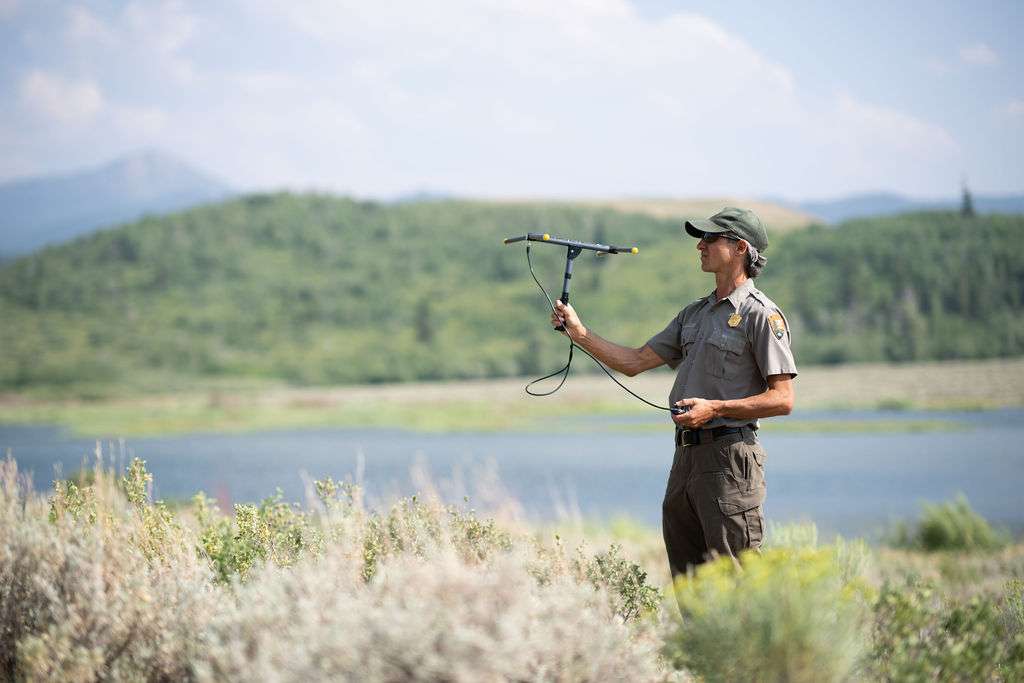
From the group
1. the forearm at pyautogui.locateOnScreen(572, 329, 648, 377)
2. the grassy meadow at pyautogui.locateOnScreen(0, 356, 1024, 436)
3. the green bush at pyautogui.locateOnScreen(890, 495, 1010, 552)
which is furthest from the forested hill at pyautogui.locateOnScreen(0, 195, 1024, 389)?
the forearm at pyautogui.locateOnScreen(572, 329, 648, 377)

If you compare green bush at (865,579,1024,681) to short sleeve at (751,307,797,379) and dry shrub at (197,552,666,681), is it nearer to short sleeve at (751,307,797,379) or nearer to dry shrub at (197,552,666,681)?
dry shrub at (197,552,666,681)

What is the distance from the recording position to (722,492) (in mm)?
4684

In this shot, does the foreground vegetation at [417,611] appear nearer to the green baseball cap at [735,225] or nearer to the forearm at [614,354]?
the forearm at [614,354]

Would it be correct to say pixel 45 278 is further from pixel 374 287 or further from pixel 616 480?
pixel 616 480

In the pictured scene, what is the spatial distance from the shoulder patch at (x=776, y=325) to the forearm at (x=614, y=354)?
647 mm

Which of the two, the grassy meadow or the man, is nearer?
the man

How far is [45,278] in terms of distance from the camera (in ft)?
422

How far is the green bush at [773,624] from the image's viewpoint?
3.54 m

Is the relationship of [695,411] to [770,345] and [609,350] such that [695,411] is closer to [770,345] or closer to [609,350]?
[770,345]

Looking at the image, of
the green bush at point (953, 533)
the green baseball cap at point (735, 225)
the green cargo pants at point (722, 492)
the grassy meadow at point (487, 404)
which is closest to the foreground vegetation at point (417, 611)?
the green cargo pants at point (722, 492)

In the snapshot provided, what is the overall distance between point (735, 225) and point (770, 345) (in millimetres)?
569

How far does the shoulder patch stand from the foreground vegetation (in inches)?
38.8

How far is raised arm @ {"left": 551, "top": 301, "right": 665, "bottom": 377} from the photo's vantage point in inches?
200

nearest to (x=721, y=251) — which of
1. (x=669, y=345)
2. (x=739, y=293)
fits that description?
(x=739, y=293)
